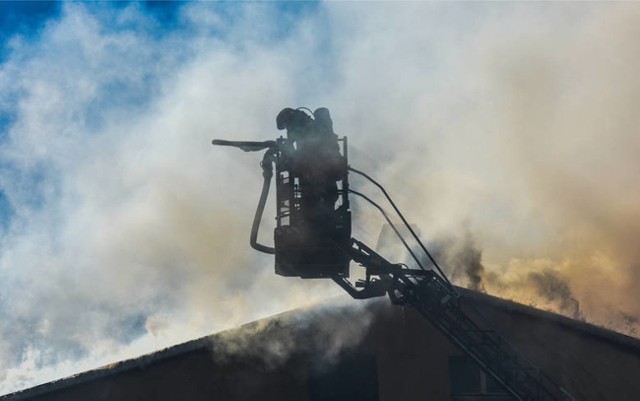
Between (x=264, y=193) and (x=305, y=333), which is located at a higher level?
(x=264, y=193)

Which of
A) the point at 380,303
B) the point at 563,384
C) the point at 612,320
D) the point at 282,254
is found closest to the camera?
the point at 282,254

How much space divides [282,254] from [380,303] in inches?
207

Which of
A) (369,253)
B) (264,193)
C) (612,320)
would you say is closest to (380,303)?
(369,253)

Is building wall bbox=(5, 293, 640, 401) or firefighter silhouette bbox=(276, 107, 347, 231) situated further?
building wall bbox=(5, 293, 640, 401)

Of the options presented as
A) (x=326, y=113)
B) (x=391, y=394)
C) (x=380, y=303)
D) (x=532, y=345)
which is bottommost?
(x=391, y=394)

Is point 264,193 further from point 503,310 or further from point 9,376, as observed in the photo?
point 9,376

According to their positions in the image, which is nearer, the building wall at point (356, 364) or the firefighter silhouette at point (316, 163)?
the firefighter silhouette at point (316, 163)

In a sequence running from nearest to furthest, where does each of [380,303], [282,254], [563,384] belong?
[282,254] < [563,384] < [380,303]

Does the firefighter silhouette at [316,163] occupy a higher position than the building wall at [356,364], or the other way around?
the firefighter silhouette at [316,163]

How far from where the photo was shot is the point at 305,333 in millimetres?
16125

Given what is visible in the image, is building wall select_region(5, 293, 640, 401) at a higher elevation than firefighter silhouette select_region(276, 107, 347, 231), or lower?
lower

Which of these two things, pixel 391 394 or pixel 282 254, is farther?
pixel 391 394

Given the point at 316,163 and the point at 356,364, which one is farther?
the point at 356,364

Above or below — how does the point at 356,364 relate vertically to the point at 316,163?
below
